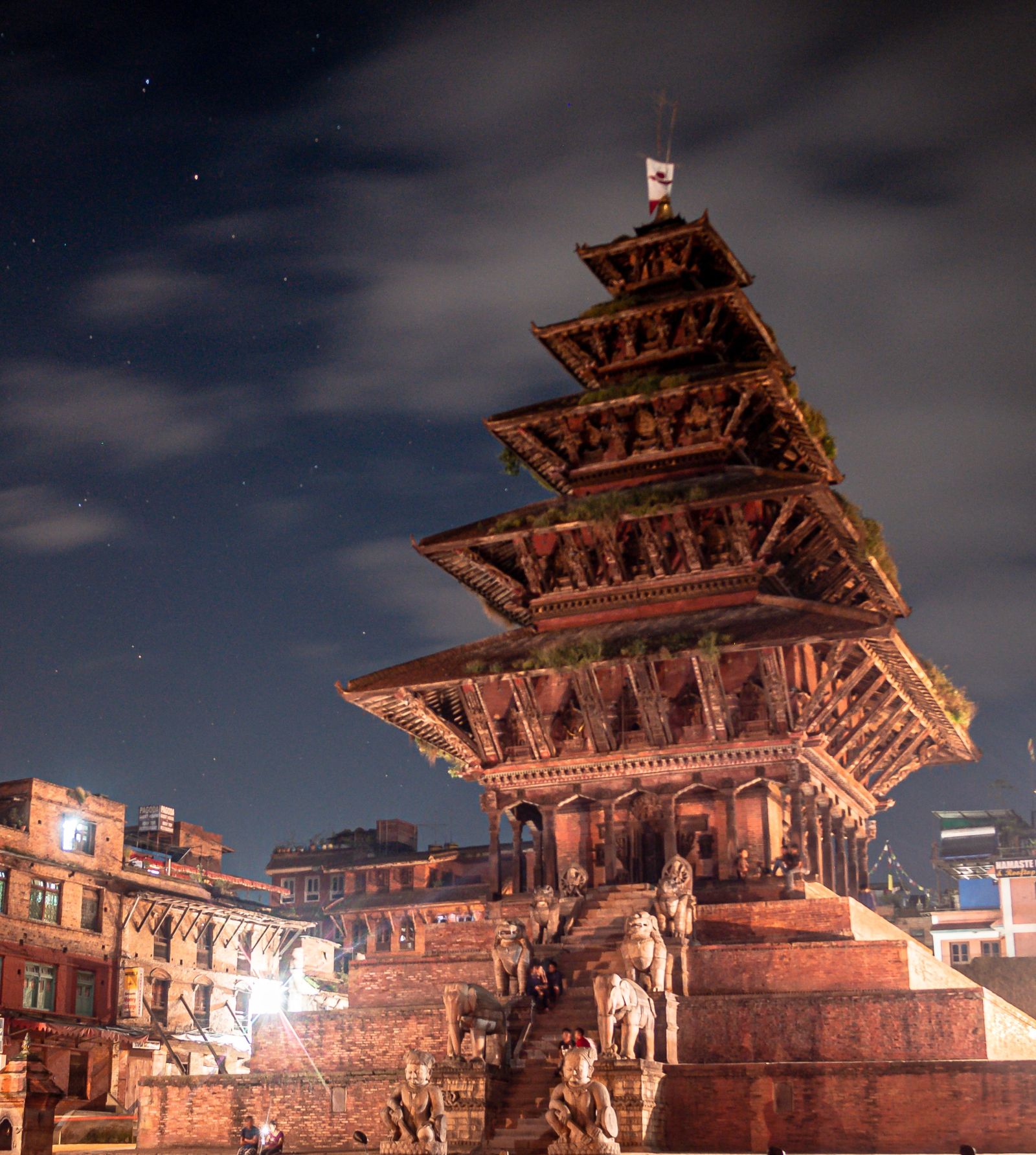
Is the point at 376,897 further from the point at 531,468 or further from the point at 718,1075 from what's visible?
the point at 718,1075

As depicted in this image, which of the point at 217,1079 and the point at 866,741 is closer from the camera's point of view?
the point at 217,1079

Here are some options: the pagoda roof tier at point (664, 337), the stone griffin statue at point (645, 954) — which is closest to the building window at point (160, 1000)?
the pagoda roof tier at point (664, 337)

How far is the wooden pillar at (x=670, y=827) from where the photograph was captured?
1281 inches

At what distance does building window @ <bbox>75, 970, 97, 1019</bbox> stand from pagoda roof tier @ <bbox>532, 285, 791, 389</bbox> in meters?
30.3

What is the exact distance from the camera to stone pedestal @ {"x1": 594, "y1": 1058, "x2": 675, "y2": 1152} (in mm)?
22859

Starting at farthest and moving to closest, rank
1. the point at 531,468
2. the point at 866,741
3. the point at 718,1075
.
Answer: the point at 531,468, the point at 866,741, the point at 718,1075

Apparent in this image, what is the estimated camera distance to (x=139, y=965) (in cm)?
6028

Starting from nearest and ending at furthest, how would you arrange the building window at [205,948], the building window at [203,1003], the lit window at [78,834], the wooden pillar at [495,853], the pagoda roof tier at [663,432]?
1. the wooden pillar at [495,853]
2. the pagoda roof tier at [663,432]
3. the lit window at [78,834]
4. the building window at [203,1003]
5. the building window at [205,948]

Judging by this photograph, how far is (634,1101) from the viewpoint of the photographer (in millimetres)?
22969

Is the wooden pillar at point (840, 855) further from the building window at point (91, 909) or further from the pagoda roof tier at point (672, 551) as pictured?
A: the building window at point (91, 909)

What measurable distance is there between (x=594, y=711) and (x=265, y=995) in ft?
127

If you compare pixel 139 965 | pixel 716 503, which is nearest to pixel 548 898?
pixel 716 503

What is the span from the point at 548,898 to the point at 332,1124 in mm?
5766

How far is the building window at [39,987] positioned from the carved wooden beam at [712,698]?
30.8 meters
